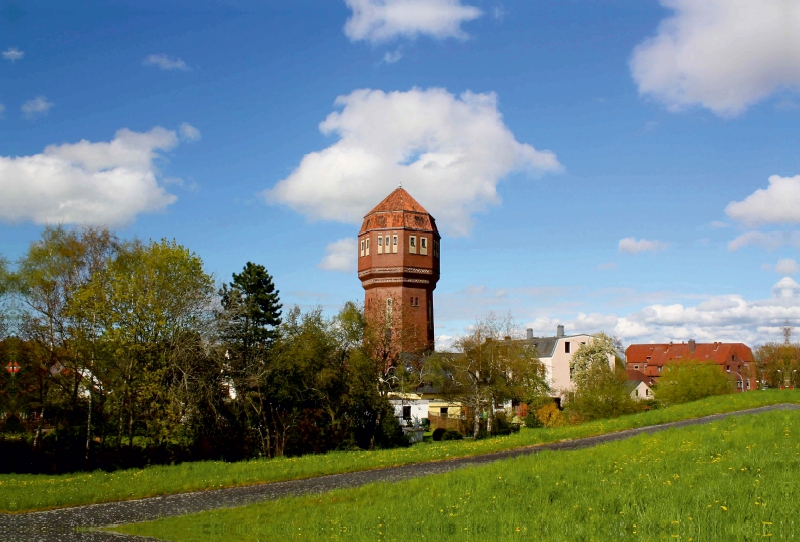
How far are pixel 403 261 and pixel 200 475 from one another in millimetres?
37191

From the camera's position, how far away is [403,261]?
5575cm

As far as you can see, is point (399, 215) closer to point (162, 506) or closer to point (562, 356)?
point (562, 356)

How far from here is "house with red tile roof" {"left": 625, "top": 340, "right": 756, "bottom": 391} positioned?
106 m

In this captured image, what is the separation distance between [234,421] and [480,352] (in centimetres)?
1858

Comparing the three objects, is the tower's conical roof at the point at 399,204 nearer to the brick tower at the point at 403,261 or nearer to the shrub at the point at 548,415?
the brick tower at the point at 403,261

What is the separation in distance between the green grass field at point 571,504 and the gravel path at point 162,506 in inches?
41.8

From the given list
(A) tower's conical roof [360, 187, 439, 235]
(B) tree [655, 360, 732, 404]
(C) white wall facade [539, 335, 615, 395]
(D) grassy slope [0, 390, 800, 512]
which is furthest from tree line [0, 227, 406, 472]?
(C) white wall facade [539, 335, 615, 395]

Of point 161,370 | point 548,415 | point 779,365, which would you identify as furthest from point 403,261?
point 779,365

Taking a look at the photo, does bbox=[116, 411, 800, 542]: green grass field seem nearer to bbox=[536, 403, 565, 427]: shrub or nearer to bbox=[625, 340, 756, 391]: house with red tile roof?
bbox=[536, 403, 565, 427]: shrub

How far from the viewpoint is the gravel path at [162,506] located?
12453 millimetres

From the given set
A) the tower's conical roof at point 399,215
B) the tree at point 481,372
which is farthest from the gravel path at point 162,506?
the tower's conical roof at point 399,215

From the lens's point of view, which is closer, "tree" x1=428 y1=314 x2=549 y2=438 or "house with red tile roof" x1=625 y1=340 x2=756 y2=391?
"tree" x1=428 y1=314 x2=549 y2=438

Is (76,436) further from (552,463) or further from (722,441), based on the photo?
(722,441)

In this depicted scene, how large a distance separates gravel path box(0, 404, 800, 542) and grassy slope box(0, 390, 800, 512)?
2.21 ft
